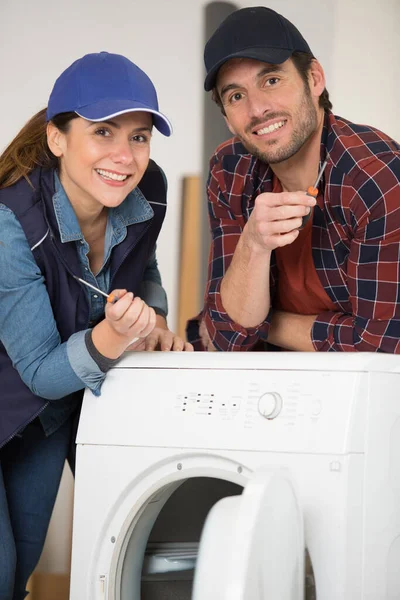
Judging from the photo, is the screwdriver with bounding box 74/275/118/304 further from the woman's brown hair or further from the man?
the man

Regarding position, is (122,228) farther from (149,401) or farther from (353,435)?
(353,435)

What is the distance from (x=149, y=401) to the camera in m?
1.56

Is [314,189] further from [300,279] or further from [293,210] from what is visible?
[300,279]

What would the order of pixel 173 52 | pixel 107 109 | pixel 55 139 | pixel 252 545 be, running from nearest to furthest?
pixel 252 545, pixel 107 109, pixel 55 139, pixel 173 52

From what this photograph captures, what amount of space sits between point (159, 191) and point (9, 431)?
0.64 m

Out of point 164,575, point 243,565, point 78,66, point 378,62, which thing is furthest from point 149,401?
point 378,62

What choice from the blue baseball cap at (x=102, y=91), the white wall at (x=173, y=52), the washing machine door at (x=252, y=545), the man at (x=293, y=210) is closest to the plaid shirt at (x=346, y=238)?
the man at (x=293, y=210)

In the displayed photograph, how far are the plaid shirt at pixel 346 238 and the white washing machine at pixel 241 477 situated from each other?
0.97 ft

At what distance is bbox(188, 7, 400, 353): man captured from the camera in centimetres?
173

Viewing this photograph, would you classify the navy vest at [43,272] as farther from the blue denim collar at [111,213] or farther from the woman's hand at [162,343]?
the woman's hand at [162,343]

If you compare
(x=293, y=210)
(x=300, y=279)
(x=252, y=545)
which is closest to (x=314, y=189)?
(x=293, y=210)

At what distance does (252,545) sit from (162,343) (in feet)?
2.40

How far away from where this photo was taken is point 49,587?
257cm

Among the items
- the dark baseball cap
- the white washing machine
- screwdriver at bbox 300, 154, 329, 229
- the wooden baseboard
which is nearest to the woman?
the white washing machine
